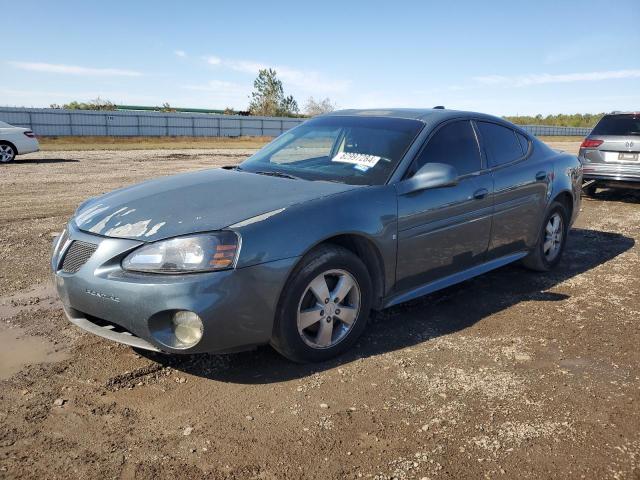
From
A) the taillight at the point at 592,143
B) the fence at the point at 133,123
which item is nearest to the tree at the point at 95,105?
the fence at the point at 133,123

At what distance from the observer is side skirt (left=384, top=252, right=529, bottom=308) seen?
152 inches

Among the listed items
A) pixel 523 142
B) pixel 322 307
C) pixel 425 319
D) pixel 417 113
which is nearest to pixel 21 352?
pixel 322 307

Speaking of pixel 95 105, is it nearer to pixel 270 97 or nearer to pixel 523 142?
pixel 270 97

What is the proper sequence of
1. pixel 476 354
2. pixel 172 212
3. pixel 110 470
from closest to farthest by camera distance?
pixel 110 470 < pixel 172 212 < pixel 476 354

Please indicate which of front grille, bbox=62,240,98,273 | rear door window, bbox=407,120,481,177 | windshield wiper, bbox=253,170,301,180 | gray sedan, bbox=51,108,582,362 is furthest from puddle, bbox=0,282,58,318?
rear door window, bbox=407,120,481,177

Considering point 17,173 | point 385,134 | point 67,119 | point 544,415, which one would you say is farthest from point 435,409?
point 67,119

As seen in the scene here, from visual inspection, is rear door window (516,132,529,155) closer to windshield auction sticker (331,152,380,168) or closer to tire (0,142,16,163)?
windshield auction sticker (331,152,380,168)

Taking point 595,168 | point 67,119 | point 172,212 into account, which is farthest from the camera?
point 67,119

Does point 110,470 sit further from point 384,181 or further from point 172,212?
point 384,181

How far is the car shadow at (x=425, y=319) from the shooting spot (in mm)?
3354

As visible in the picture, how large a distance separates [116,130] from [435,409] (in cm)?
3811

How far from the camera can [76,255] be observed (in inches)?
127

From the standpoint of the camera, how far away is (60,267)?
3.32 metres

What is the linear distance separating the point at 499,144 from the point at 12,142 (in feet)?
50.7
